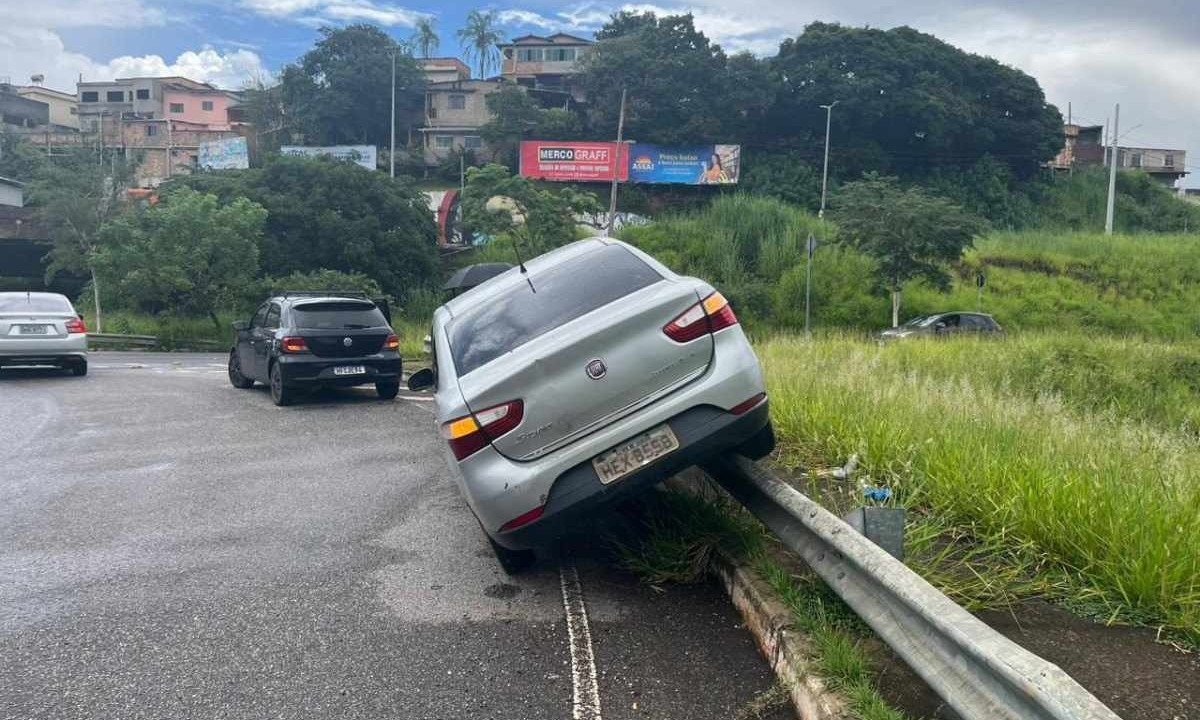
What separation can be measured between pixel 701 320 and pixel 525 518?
1392 millimetres

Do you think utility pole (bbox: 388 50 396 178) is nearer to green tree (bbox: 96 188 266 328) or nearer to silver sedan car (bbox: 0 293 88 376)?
green tree (bbox: 96 188 266 328)

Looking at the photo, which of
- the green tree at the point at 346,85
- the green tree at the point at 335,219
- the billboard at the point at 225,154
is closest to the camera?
the green tree at the point at 335,219

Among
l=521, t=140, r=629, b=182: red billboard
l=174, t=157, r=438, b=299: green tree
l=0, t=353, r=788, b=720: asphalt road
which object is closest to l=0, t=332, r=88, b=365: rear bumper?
l=0, t=353, r=788, b=720: asphalt road

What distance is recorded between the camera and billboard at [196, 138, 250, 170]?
64.0 metres

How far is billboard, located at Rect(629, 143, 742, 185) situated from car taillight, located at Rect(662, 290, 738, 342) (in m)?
54.2

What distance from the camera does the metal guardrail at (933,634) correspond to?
231 centimetres

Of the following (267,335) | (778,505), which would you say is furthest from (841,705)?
(267,335)

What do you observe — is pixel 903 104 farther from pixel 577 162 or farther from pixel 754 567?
pixel 754 567

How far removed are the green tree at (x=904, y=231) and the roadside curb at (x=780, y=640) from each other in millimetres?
28039

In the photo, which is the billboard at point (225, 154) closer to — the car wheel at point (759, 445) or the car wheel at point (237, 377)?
the car wheel at point (237, 377)

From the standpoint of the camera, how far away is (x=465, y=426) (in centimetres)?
447

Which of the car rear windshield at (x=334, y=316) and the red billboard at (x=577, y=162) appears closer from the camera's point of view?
the car rear windshield at (x=334, y=316)

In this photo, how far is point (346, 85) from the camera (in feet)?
221

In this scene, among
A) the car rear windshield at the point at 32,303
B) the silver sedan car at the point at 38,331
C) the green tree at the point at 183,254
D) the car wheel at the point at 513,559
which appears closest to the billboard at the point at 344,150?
the green tree at the point at 183,254
